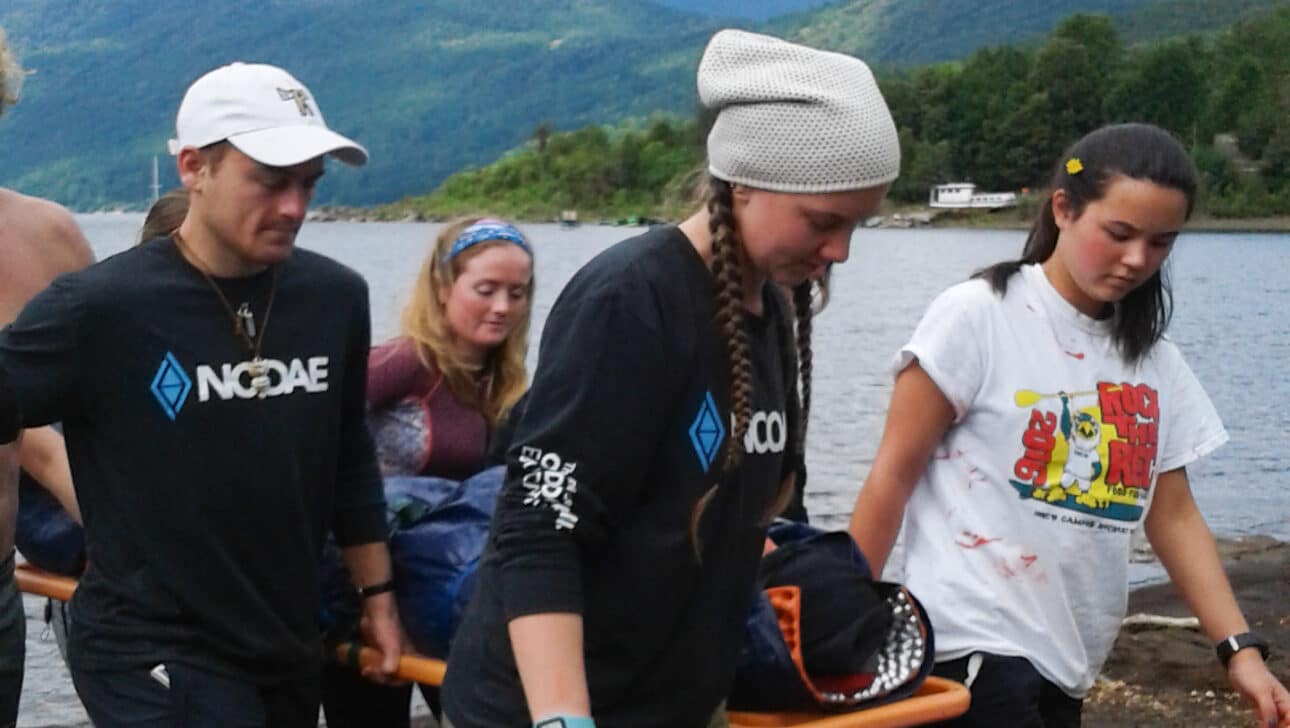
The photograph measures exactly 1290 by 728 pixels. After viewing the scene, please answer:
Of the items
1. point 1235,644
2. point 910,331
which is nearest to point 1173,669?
point 1235,644

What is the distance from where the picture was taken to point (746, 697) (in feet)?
11.1

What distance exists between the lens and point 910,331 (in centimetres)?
4047

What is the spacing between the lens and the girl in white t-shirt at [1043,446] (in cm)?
371

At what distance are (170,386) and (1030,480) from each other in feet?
5.95

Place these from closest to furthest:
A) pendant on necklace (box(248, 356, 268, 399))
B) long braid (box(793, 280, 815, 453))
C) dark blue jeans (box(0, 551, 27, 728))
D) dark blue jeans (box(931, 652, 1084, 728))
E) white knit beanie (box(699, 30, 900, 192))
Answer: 1. white knit beanie (box(699, 30, 900, 192))
2. long braid (box(793, 280, 815, 453))
3. pendant on necklace (box(248, 356, 268, 399))
4. dark blue jeans (box(931, 652, 1084, 728))
5. dark blue jeans (box(0, 551, 27, 728))

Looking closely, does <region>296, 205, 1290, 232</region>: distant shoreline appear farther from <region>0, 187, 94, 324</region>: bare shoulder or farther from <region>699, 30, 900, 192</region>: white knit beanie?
<region>699, 30, 900, 192</region>: white knit beanie

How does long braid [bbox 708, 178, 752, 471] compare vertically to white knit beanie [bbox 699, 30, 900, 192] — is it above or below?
below

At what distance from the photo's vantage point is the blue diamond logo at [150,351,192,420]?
3324 millimetres

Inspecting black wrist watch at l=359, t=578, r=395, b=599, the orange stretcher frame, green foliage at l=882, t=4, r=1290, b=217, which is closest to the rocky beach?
the orange stretcher frame

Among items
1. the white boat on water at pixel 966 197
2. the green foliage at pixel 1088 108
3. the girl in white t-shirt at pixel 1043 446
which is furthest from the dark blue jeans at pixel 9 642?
the white boat on water at pixel 966 197

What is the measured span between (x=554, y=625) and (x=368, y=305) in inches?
55.0

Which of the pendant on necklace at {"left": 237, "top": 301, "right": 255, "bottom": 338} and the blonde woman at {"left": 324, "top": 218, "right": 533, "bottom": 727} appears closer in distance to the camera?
the pendant on necklace at {"left": 237, "top": 301, "right": 255, "bottom": 338}

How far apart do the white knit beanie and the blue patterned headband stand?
2215 mm

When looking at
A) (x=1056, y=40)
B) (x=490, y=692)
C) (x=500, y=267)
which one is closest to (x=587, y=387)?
(x=490, y=692)
